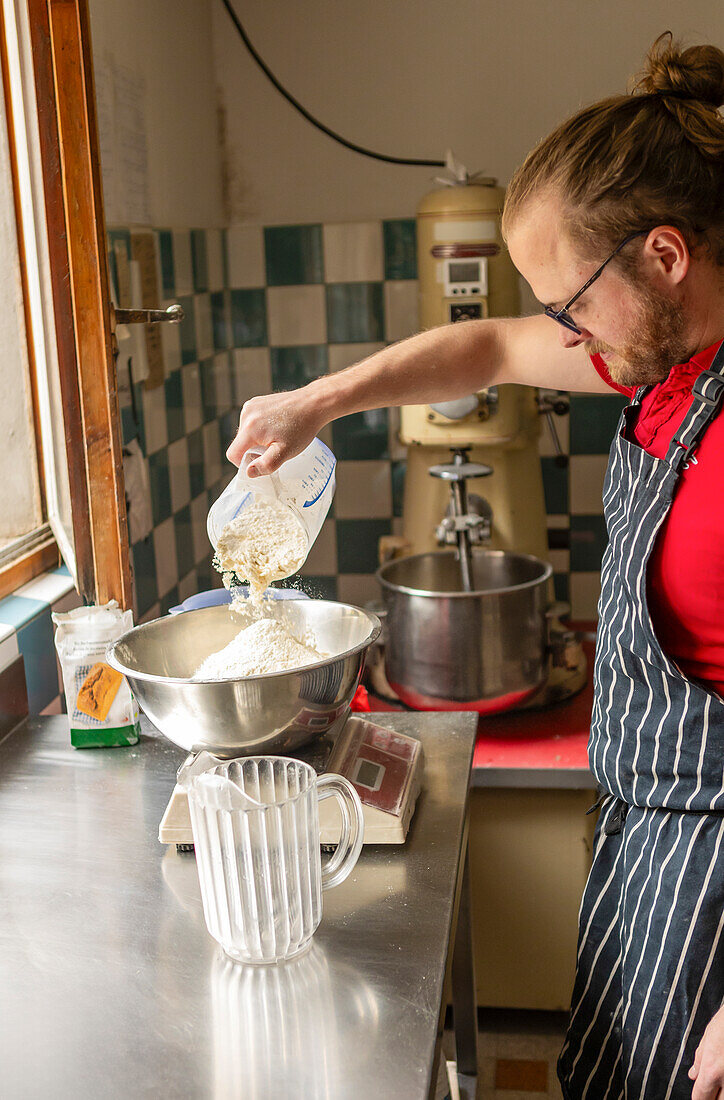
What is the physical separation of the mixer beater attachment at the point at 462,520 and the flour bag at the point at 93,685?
2.24ft

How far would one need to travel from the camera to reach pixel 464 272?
1.86 metres

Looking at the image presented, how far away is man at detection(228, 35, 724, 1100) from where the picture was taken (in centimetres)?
100

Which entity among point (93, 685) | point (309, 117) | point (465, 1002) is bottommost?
point (465, 1002)

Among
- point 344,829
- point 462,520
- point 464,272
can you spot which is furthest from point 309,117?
point 344,829

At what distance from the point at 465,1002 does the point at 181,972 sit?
736 mm

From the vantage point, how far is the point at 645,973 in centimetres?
108

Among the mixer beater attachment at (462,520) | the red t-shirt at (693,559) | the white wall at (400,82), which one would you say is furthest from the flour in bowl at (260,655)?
the white wall at (400,82)

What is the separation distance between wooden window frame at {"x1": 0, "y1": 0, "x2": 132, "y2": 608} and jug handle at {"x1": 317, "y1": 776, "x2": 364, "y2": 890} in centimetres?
66

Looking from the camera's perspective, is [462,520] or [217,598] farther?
[462,520]

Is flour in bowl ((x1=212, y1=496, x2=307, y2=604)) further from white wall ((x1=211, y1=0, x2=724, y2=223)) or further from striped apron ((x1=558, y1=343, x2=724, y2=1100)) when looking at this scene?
white wall ((x1=211, y1=0, x2=724, y2=223))

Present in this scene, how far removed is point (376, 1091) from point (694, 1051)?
47 centimetres

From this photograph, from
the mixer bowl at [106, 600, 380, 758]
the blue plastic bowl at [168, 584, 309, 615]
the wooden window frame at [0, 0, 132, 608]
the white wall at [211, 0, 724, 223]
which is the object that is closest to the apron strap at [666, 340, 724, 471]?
the mixer bowl at [106, 600, 380, 758]

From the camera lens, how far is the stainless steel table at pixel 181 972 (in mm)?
745

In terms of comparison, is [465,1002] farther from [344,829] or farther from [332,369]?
[332,369]
